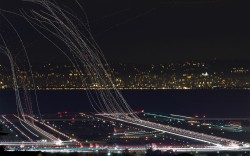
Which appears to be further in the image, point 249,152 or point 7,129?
point 7,129

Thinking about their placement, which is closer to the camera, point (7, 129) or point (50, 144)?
point (50, 144)

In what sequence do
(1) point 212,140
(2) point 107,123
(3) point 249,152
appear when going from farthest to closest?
(2) point 107,123 → (1) point 212,140 → (3) point 249,152

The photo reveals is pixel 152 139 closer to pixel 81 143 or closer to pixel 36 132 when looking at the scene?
pixel 81 143

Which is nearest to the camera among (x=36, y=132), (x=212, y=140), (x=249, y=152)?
(x=249, y=152)

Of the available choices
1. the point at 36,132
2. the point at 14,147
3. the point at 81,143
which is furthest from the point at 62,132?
the point at 14,147

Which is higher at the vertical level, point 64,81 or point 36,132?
point 64,81

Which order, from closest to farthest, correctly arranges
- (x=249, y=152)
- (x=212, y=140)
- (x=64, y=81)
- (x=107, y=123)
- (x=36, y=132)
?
(x=249, y=152), (x=212, y=140), (x=36, y=132), (x=107, y=123), (x=64, y=81)

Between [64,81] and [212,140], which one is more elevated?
[64,81]

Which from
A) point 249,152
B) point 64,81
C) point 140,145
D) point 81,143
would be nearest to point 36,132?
point 81,143

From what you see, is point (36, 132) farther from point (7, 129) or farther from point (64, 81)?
point (64, 81)
